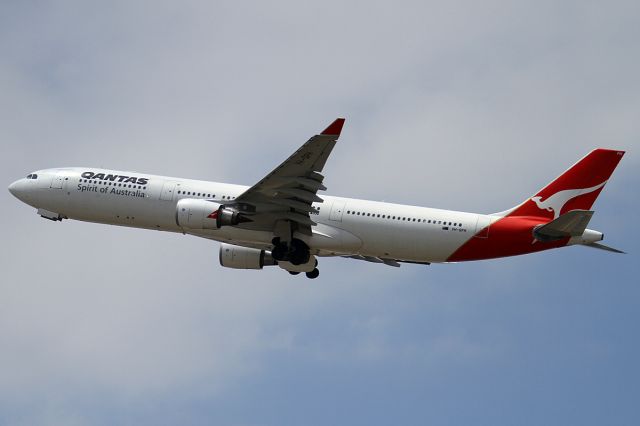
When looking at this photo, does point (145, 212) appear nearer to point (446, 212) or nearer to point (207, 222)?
point (207, 222)

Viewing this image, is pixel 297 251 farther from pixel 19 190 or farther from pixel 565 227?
pixel 19 190

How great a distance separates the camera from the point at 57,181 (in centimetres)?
5912

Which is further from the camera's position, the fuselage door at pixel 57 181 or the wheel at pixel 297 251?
the fuselage door at pixel 57 181

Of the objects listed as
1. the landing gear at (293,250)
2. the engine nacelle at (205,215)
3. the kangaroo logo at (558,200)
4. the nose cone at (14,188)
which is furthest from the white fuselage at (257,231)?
the kangaroo logo at (558,200)

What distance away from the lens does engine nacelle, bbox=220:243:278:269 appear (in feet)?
196

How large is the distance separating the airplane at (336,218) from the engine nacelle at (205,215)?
0.17 feet

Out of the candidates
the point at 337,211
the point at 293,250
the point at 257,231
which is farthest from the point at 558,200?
the point at 257,231

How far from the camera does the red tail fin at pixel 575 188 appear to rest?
177ft

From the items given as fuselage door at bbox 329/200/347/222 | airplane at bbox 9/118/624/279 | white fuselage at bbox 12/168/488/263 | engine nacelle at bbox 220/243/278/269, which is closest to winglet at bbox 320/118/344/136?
airplane at bbox 9/118/624/279

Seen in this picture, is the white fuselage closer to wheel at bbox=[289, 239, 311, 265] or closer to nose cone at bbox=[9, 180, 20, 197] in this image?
wheel at bbox=[289, 239, 311, 265]

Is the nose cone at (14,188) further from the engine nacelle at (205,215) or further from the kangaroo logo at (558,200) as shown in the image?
the kangaroo logo at (558,200)

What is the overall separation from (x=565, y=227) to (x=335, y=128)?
1238 centimetres

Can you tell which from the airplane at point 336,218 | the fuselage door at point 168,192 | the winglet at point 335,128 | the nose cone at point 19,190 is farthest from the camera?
the nose cone at point 19,190

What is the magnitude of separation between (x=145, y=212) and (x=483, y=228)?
17832mm
